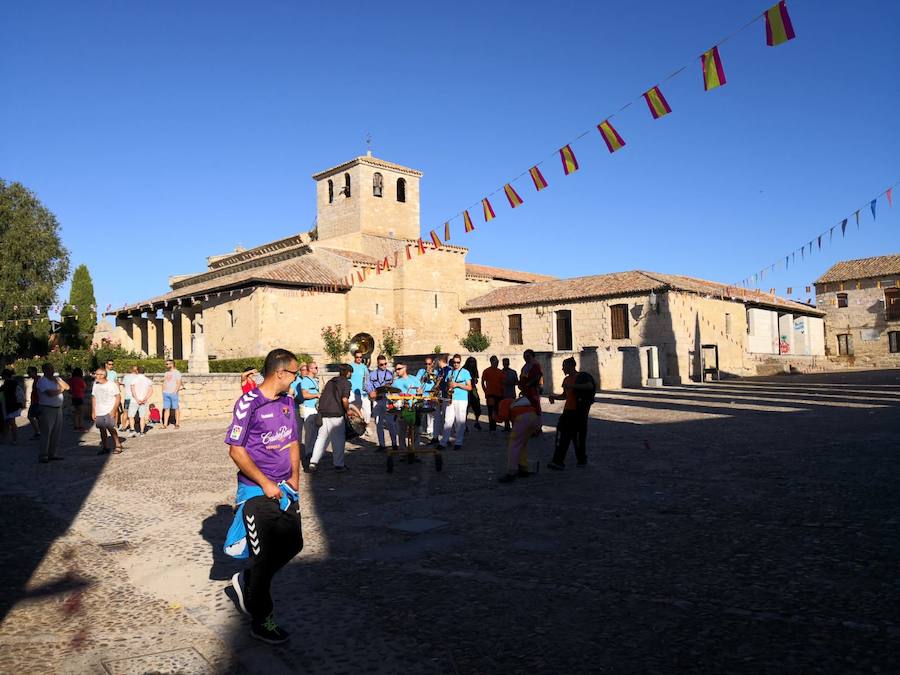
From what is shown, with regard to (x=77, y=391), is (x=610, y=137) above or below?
above

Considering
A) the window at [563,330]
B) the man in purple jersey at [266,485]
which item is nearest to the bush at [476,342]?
the window at [563,330]

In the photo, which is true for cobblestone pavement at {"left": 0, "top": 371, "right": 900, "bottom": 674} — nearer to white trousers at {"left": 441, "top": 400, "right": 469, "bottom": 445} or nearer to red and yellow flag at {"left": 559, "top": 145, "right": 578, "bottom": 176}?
white trousers at {"left": 441, "top": 400, "right": 469, "bottom": 445}

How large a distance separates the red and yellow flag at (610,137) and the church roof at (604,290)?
18.1 meters

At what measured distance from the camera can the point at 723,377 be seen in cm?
3078

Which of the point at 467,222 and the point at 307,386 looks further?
the point at 467,222

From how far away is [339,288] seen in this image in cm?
3150

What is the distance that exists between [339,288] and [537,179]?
1940 cm

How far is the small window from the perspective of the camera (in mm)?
35812

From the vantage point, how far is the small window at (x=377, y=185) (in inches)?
1410

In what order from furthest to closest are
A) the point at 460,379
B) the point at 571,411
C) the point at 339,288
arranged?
the point at 339,288, the point at 460,379, the point at 571,411

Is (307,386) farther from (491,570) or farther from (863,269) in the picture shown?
(863,269)

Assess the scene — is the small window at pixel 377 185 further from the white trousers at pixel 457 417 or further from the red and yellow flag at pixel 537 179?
the white trousers at pixel 457 417

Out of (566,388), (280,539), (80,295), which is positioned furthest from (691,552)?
(80,295)

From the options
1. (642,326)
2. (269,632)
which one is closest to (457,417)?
(269,632)
